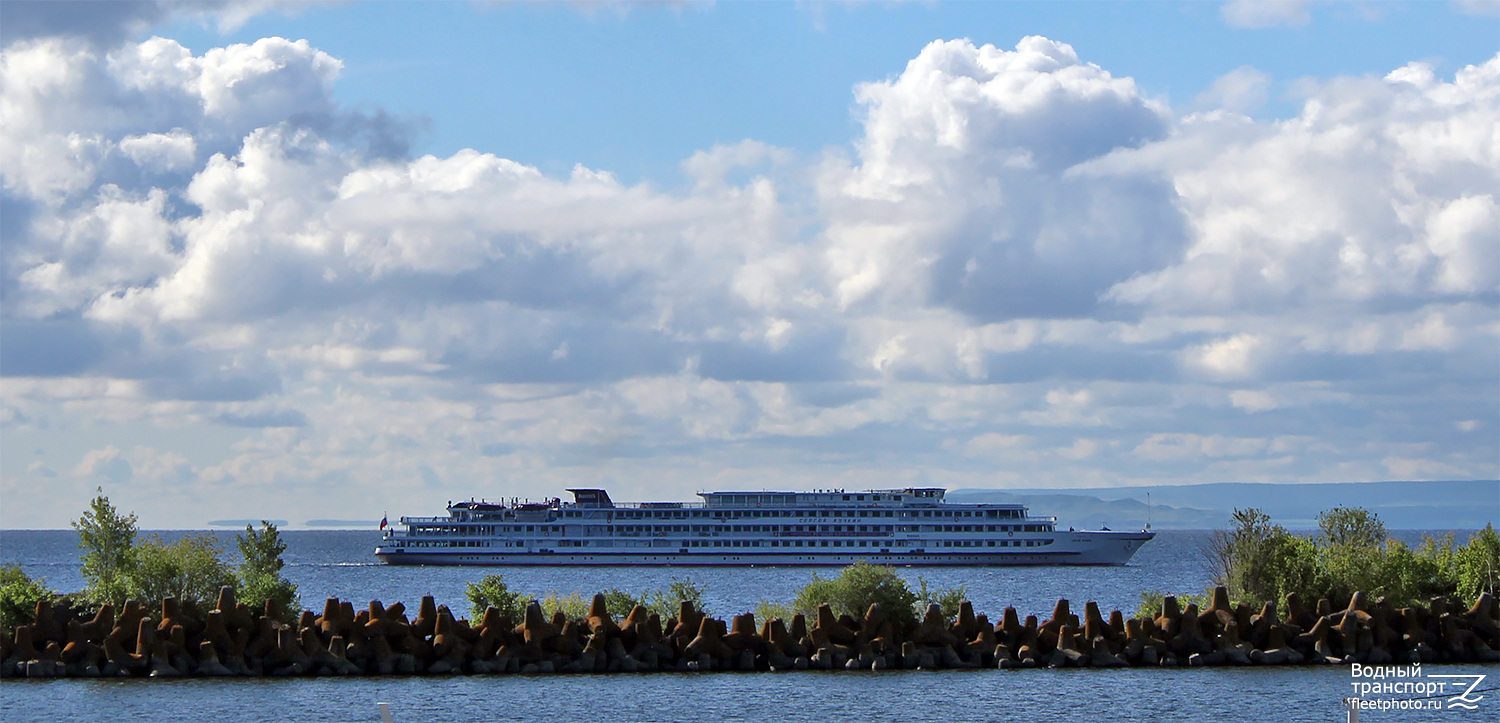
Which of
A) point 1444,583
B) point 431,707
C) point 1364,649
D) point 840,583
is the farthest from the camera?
point 1444,583

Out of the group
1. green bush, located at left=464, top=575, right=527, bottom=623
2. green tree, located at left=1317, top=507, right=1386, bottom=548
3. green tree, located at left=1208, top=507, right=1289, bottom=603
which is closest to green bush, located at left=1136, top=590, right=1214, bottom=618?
green tree, located at left=1208, top=507, right=1289, bottom=603

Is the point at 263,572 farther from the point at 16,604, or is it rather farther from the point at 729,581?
the point at 729,581

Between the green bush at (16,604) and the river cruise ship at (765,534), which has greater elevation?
the river cruise ship at (765,534)

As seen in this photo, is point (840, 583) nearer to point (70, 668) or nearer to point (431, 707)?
point (431, 707)

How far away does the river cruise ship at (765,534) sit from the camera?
127 m

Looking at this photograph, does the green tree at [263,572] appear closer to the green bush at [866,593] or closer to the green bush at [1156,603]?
the green bush at [866,593]

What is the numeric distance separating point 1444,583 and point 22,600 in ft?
140

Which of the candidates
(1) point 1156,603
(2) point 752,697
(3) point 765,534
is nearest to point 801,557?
(3) point 765,534

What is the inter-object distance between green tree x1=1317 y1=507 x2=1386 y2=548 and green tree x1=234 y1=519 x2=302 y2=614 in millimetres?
33574

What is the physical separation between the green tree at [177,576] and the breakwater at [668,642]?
78.9 inches

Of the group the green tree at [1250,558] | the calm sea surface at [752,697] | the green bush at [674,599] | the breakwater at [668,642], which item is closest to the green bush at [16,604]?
the breakwater at [668,642]

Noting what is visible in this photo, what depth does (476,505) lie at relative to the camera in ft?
442

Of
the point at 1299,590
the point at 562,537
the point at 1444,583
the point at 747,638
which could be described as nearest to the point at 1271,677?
the point at 1299,590

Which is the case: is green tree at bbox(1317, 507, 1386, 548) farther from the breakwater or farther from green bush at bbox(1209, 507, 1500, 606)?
the breakwater
